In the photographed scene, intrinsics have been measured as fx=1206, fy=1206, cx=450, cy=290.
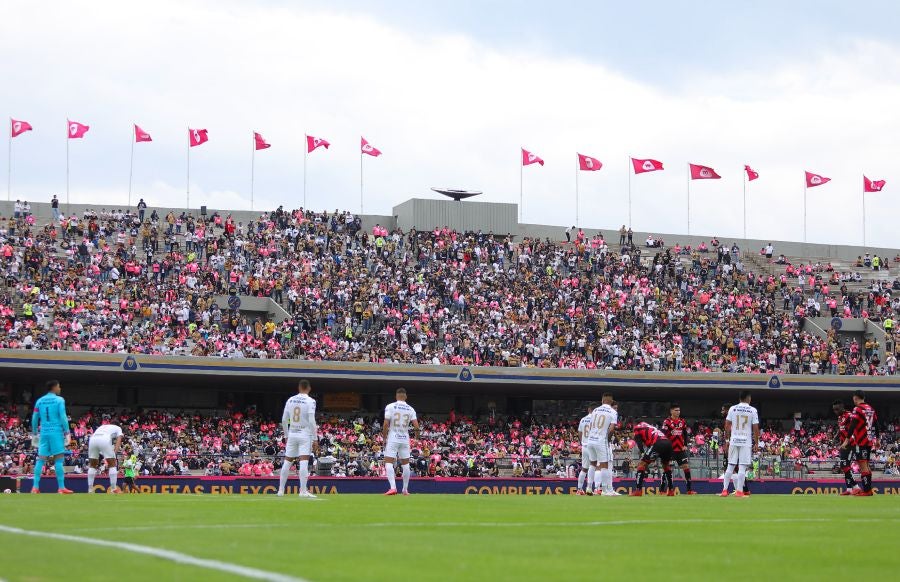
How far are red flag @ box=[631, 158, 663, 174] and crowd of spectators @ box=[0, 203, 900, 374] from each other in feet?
16.7

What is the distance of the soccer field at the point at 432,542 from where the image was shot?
884cm

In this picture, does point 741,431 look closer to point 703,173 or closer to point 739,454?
point 739,454

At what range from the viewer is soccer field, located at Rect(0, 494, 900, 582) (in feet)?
29.0

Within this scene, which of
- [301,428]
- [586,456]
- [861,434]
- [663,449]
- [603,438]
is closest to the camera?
[301,428]

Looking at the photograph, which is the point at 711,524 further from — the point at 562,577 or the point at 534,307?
the point at 534,307

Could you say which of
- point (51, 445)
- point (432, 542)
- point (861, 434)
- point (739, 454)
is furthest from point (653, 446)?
point (432, 542)

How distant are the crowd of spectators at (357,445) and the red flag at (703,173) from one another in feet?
59.4

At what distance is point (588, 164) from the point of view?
66.7m

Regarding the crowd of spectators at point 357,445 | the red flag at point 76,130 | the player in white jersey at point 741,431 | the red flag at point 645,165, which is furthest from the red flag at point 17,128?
the player in white jersey at point 741,431

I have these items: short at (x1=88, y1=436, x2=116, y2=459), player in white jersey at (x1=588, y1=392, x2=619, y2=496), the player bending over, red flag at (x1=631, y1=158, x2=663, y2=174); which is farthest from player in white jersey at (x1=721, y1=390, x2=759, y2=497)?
red flag at (x1=631, y1=158, x2=663, y2=174)

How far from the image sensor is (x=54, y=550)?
983cm

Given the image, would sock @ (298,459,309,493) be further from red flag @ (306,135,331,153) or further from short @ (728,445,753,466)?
red flag @ (306,135,331,153)

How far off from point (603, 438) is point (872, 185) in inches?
1981

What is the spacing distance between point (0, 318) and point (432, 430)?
17.2 meters
